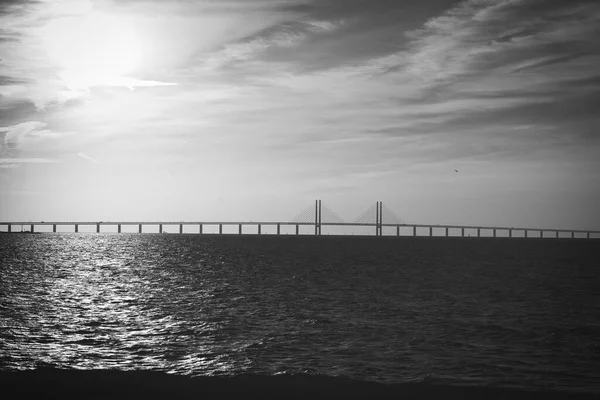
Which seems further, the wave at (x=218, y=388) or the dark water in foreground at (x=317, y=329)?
the dark water in foreground at (x=317, y=329)

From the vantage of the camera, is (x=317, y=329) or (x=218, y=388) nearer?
(x=218, y=388)

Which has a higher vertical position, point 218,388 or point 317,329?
point 218,388

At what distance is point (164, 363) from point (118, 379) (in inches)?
141

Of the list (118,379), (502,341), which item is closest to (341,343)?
(502,341)

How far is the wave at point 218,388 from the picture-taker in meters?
13.9

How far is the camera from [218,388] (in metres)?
14.6

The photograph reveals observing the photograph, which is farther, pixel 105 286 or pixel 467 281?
pixel 467 281

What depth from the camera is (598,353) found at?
2134cm

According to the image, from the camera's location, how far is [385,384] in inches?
609

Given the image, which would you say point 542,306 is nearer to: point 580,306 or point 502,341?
point 580,306

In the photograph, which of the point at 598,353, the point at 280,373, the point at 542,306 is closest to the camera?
the point at 280,373

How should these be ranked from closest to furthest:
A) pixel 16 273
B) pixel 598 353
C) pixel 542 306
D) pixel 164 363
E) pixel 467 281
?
pixel 164 363 → pixel 598 353 → pixel 542 306 → pixel 467 281 → pixel 16 273

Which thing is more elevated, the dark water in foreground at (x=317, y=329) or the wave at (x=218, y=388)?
the wave at (x=218, y=388)

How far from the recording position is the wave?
13938 millimetres
